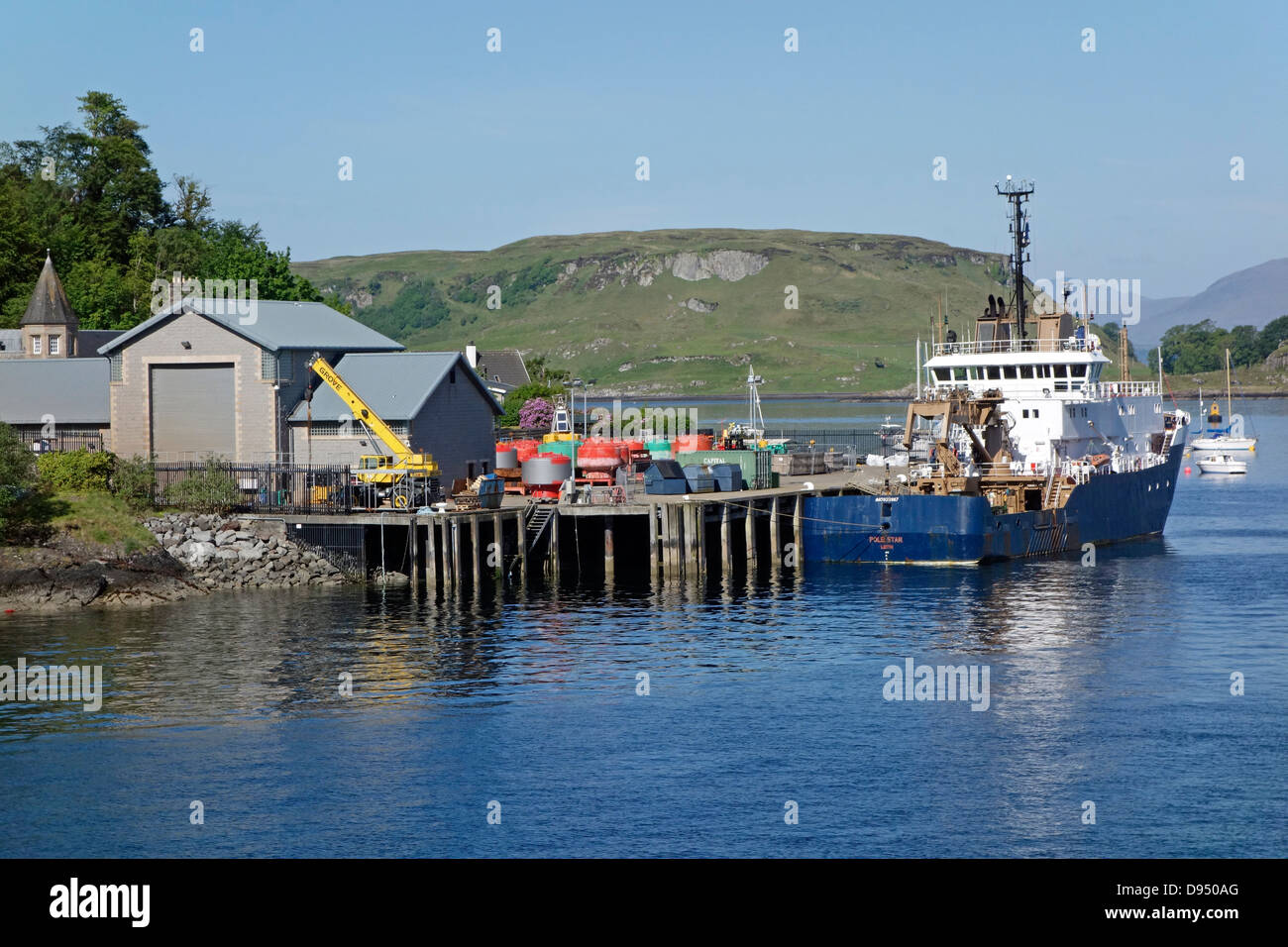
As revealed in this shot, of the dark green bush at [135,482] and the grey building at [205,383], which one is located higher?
the grey building at [205,383]

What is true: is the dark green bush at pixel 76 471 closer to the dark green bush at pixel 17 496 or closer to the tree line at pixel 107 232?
the dark green bush at pixel 17 496

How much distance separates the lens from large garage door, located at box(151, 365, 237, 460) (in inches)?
2623

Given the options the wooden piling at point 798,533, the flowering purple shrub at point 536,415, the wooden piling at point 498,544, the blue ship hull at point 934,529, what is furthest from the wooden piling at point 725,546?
the flowering purple shrub at point 536,415

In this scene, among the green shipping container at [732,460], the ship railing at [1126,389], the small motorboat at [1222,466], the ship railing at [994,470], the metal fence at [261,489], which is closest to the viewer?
the metal fence at [261,489]

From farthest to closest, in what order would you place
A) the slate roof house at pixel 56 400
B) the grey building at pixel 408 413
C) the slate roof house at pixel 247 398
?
the slate roof house at pixel 56 400 → the slate roof house at pixel 247 398 → the grey building at pixel 408 413

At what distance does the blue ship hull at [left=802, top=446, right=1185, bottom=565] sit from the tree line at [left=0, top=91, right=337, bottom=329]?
56.6m

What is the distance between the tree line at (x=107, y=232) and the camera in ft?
358

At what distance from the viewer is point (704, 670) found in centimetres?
4350

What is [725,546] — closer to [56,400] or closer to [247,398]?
[247,398]

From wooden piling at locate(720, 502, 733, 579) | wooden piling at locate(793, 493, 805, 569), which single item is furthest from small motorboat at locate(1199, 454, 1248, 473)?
wooden piling at locate(720, 502, 733, 579)

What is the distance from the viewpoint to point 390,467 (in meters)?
63.2

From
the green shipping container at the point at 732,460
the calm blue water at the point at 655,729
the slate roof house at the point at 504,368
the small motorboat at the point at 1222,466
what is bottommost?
the calm blue water at the point at 655,729

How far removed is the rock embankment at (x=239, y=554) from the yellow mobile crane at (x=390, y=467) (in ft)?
13.6

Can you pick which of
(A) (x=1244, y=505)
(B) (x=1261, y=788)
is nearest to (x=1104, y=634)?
(B) (x=1261, y=788)
